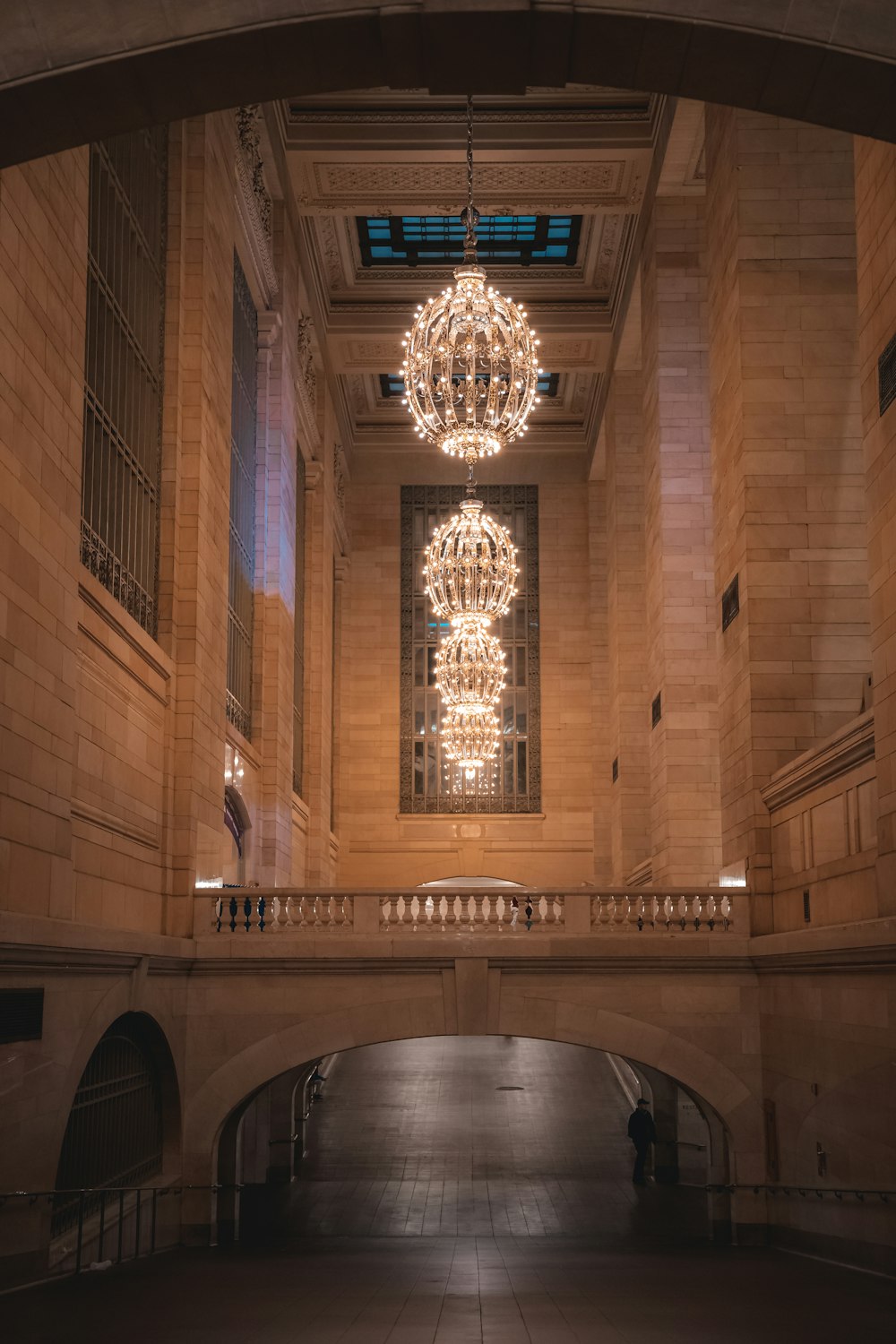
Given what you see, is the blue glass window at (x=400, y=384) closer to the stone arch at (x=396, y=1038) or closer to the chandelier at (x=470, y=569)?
the chandelier at (x=470, y=569)

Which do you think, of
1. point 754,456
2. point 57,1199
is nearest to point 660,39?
point 57,1199

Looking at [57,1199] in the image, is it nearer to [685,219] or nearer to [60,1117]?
[60,1117]

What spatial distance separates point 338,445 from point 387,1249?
800 inches

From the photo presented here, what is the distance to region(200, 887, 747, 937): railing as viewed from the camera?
15.5 metres

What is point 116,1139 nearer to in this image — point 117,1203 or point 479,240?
point 117,1203

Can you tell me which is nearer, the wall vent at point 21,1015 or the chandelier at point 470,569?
the wall vent at point 21,1015

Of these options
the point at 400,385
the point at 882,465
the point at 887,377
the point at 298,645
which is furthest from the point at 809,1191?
the point at 400,385

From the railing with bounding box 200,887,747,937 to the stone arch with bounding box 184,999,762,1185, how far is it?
85 cm

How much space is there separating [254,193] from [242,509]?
4431mm

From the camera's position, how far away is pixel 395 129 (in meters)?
21.7

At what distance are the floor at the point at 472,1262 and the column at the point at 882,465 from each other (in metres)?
3.17

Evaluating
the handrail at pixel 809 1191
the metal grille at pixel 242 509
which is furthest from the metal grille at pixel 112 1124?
the metal grille at pixel 242 509

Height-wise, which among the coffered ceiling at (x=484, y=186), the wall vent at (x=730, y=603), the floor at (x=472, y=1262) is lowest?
the floor at (x=472, y=1262)

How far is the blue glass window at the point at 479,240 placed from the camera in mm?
25422
